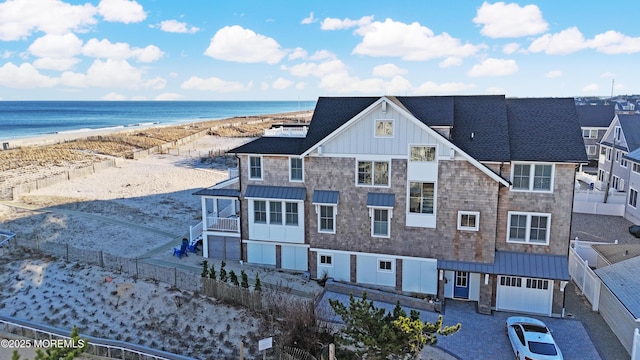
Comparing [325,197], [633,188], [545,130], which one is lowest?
[633,188]

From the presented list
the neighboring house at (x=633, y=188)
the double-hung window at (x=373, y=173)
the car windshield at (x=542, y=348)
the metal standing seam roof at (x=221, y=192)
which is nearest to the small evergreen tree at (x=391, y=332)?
the car windshield at (x=542, y=348)

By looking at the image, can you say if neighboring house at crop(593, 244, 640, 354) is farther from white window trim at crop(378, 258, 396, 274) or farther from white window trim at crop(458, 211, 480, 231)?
white window trim at crop(378, 258, 396, 274)

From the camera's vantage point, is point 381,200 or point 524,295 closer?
point 524,295

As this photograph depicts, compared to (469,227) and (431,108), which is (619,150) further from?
(469,227)

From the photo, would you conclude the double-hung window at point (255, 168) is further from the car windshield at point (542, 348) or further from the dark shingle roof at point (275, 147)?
the car windshield at point (542, 348)

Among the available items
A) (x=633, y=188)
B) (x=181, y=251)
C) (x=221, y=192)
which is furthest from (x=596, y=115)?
(x=181, y=251)
